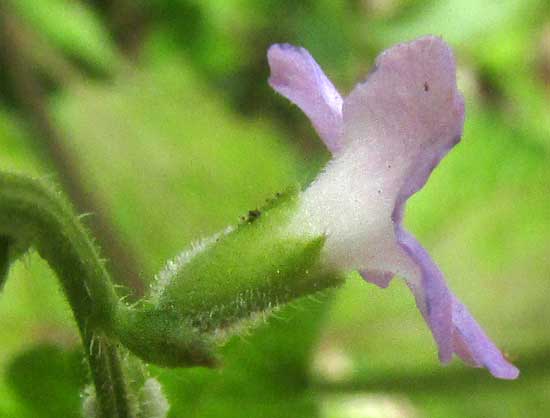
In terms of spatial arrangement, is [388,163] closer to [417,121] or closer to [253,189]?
[417,121]

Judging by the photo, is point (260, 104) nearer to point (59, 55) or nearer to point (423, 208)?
point (59, 55)

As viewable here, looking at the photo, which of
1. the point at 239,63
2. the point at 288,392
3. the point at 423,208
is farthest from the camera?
the point at 239,63

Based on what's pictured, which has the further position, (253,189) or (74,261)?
(253,189)

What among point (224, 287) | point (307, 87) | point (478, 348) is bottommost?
point (478, 348)

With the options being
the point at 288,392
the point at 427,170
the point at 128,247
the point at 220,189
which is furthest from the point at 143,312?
the point at 220,189

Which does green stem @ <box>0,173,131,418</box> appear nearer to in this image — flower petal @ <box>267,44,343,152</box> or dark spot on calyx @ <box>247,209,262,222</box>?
dark spot on calyx @ <box>247,209,262,222</box>

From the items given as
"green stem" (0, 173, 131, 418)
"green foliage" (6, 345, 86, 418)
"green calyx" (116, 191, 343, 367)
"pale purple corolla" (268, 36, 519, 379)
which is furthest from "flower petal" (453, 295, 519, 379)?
"green foliage" (6, 345, 86, 418)

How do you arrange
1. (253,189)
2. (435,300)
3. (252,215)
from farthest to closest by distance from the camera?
(253,189) → (252,215) → (435,300)

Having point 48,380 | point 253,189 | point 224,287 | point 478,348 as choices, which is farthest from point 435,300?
point 253,189
